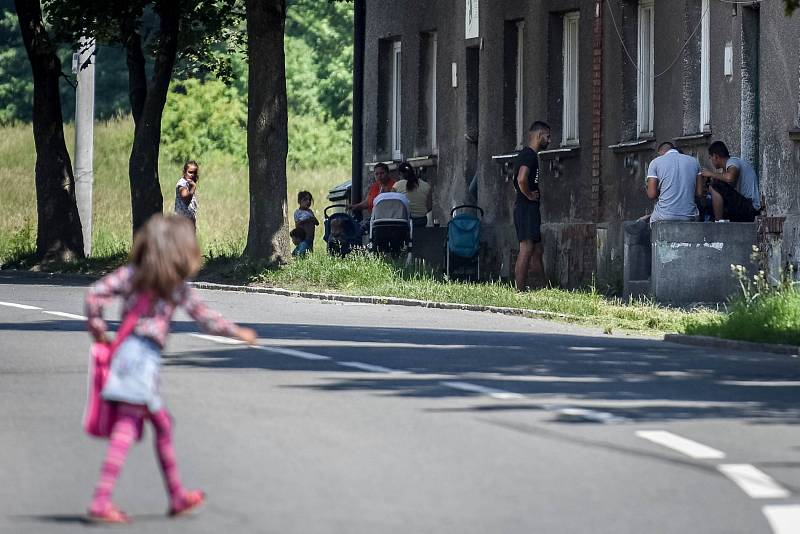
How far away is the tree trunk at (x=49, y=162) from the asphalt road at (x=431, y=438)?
59.6ft

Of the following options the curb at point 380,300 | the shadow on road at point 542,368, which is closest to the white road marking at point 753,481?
the shadow on road at point 542,368

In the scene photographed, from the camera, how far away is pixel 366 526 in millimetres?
8055

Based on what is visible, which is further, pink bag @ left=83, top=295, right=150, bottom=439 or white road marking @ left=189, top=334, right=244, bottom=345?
white road marking @ left=189, top=334, right=244, bottom=345

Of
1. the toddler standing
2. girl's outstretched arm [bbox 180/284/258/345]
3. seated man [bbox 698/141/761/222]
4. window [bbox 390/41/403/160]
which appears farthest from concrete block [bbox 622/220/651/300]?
girl's outstretched arm [bbox 180/284/258/345]

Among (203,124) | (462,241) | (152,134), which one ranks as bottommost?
(462,241)

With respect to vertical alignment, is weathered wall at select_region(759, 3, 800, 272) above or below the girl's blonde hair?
above

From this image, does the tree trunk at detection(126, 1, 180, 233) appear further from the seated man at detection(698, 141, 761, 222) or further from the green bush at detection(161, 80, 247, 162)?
the green bush at detection(161, 80, 247, 162)

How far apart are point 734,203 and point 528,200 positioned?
10.6ft

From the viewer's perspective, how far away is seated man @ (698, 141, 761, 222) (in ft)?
78.2

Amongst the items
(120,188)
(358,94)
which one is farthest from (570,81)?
(120,188)

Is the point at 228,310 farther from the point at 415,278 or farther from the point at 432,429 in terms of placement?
the point at 432,429

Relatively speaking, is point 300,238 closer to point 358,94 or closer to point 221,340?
point 358,94

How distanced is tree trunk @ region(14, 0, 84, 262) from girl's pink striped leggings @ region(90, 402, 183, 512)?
28.1 metres

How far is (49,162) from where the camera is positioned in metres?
36.7
